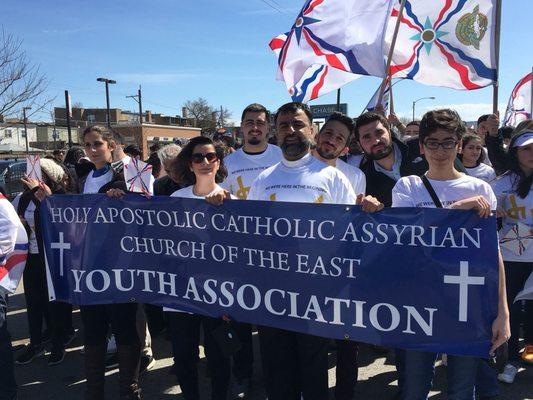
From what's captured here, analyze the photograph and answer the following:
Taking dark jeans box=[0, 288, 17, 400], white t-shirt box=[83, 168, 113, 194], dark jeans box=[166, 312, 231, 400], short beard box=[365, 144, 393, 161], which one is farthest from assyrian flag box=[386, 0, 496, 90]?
dark jeans box=[0, 288, 17, 400]

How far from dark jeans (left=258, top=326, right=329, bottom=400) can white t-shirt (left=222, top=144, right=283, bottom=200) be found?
1.31 m

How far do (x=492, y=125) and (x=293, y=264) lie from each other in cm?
332

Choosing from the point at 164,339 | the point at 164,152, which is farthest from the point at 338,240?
the point at 164,339

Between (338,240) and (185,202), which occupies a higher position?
(185,202)

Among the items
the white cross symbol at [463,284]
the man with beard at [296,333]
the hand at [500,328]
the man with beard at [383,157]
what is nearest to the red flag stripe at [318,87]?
the man with beard at [383,157]

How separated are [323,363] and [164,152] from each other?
9.21 ft

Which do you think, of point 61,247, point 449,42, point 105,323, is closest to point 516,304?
point 105,323

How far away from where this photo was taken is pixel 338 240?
96.8 inches

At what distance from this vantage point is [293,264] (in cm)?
257

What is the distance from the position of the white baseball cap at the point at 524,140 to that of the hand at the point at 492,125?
1.38 meters

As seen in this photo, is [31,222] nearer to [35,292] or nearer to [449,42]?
[35,292]

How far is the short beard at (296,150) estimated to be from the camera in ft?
8.38

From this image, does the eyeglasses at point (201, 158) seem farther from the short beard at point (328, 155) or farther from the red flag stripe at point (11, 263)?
the red flag stripe at point (11, 263)

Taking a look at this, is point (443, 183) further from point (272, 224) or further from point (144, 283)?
point (144, 283)
